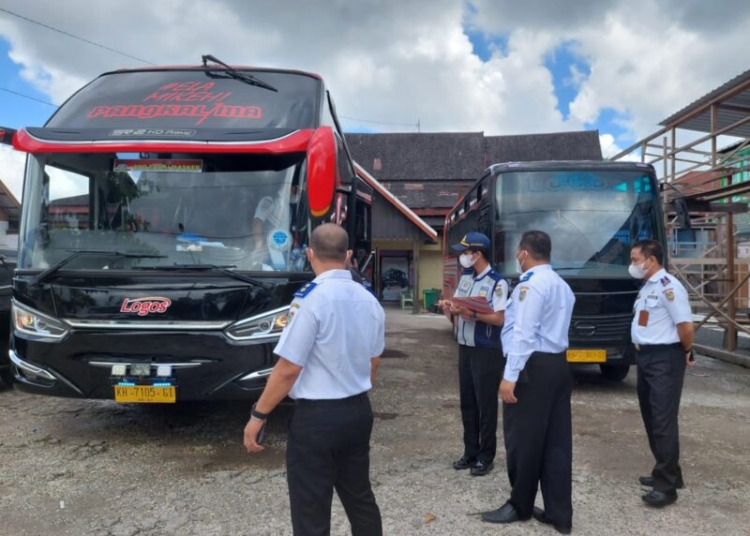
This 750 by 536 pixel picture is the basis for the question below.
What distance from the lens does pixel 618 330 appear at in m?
7.08

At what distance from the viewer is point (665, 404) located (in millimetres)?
3828

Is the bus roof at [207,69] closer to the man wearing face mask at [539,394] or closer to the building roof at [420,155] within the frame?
the man wearing face mask at [539,394]

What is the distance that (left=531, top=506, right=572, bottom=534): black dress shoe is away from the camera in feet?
11.5

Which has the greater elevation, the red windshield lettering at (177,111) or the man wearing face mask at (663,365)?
the red windshield lettering at (177,111)

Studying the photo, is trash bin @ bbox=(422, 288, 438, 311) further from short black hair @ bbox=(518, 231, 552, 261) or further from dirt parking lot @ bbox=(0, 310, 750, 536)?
short black hair @ bbox=(518, 231, 552, 261)

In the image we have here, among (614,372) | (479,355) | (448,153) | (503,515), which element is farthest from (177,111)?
(448,153)

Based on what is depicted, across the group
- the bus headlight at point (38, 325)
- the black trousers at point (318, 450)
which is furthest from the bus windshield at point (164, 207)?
the black trousers at point (318, 450)

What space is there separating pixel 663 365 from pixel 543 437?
1.07 metres

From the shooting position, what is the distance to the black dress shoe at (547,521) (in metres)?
3.50

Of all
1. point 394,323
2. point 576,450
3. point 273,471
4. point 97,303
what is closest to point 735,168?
point 576,450

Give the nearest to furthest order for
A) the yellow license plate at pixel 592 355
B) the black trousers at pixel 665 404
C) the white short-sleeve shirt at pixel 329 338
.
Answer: the white short-sleeve shirt at pixel 329 338, the black trousers at pixel 665 404, the yellow license plate at pixel 592 355

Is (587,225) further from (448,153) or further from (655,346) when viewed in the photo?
(448,153)

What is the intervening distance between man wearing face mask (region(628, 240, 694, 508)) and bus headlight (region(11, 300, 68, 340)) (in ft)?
14.6

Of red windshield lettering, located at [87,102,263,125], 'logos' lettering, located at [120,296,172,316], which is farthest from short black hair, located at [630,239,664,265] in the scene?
'logos' lettering, located at [120,296,172,316]
